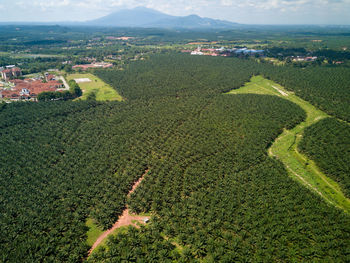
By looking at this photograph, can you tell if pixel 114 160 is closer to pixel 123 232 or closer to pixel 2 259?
pixel 123 232

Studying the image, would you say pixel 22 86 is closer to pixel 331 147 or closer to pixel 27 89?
pixel 27 89

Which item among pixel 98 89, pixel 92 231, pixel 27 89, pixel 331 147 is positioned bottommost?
pixel 92 231

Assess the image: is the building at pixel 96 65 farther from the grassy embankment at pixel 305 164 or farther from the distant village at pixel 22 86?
the grassy embankment at pixel 305 164

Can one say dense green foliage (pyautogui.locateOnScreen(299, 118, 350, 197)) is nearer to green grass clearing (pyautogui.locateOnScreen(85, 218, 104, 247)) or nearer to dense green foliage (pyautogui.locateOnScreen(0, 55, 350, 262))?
dense green foliage (pyautogui.locateOnScreen(0, 55, 350, 262))

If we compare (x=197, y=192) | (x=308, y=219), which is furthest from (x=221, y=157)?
(x=308, y=219)

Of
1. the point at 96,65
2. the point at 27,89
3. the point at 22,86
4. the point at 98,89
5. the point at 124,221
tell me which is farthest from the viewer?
the point at 96,65

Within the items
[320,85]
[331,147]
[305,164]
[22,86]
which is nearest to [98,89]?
[22,86]

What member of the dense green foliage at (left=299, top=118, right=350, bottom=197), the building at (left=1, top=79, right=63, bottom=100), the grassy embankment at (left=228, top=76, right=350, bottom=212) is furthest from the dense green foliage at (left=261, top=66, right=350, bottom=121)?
the building at (left=1, top=79, right=63, bottom=100)
